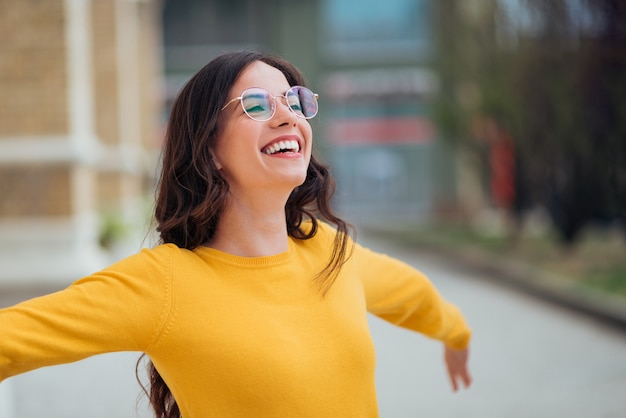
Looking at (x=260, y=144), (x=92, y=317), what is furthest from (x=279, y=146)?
(x=92, y=317)

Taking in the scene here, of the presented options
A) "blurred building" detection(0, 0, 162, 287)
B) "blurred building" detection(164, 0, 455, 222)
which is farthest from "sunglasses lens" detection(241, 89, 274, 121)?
"blurred building" detection(164, 0, 455, 222)

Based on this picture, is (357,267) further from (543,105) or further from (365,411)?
(543,105)

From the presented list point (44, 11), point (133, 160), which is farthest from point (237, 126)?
point (133, 160)

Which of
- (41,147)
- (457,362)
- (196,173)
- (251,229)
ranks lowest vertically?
(41,147)

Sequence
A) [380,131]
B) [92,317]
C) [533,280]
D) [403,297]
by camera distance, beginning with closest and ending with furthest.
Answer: [92,317] < [403,297] < [533,280] < [380,131]

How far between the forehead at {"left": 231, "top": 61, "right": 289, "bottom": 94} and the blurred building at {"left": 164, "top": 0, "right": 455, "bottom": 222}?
30.8 meters

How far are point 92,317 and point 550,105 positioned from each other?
1190 cm

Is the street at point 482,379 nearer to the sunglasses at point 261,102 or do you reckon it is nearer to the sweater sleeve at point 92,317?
the sweater sleeve at point 92,317

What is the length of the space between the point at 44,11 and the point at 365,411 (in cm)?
959

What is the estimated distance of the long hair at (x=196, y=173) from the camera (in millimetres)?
2000

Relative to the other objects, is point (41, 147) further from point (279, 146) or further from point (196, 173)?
point (279, 146)

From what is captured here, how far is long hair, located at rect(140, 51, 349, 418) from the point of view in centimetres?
200

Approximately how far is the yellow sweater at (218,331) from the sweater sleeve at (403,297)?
0.25 metres

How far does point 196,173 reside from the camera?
2.04m
